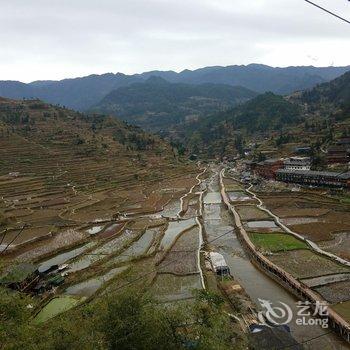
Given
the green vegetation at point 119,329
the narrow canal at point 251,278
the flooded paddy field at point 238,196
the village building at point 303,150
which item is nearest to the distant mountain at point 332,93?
the village building at point 303,150

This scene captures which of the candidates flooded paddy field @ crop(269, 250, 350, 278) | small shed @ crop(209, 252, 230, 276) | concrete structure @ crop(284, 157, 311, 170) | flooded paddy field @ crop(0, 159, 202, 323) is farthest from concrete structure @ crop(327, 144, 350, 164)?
small shed @ crop(209, 252, 230, 276)

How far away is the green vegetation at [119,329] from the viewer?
42.7 ft

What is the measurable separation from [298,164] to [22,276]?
53.4 meters

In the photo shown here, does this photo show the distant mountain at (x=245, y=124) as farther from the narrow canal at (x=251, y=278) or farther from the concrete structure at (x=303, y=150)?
the narrow canal at (x=251, y=278)

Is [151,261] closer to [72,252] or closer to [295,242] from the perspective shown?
[72,252]

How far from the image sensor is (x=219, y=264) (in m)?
28.7

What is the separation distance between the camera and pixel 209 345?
512 inches

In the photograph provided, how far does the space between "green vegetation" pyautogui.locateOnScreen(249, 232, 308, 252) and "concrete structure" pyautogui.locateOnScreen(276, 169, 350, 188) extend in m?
21.1

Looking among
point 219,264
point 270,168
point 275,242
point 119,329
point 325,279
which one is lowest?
point 275,242

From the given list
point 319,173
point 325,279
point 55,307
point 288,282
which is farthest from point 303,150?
point 55,307

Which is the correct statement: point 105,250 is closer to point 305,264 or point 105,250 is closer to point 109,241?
point 109,241

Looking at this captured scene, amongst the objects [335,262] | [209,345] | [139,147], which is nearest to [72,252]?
[335,262]

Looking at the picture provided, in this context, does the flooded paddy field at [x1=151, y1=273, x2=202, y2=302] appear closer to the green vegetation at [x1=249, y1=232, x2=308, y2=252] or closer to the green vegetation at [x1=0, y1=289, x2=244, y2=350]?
the green vegetation at [x1=249, y1=232, x2=308, y2=252]

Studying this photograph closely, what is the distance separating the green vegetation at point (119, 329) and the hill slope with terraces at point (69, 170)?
23.3m
